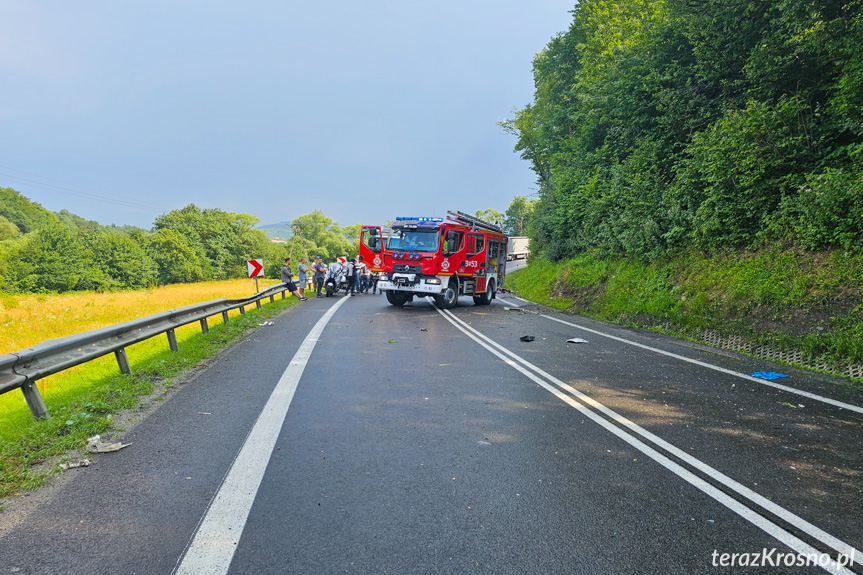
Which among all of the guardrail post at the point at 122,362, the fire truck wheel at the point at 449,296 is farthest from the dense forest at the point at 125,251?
the guardrail post at the point at 122,362

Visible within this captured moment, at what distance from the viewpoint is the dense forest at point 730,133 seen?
8.55 metres

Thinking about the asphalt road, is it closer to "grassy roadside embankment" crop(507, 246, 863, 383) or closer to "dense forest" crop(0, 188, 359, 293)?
"grassy roadside embankment" crop(507, 246, 863, 383)

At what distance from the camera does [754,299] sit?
8.90 metres

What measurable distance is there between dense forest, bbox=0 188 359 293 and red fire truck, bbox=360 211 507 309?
40.3 meters

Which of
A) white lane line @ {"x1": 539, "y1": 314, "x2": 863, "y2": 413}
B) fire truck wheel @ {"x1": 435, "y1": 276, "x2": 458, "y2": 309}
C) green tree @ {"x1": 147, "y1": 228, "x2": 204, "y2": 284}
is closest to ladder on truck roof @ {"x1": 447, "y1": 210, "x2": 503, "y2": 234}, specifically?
fire truck wheel @ {"x1": 435, "y1": 276, "x2": 458, "y2": 309}

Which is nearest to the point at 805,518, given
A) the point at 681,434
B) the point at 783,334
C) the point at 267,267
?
the point at 681,434

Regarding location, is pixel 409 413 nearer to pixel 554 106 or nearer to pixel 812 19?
pixel 812 19

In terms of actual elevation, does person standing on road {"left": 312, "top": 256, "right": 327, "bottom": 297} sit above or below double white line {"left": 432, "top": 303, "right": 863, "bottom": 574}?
above

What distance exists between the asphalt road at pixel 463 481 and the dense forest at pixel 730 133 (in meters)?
4.85

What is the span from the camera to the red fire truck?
50.9 feet

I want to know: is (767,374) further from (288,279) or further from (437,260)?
(288,279)

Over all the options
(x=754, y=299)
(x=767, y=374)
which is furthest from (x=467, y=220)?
(x=767, y=374)

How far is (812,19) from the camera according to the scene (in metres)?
8.88

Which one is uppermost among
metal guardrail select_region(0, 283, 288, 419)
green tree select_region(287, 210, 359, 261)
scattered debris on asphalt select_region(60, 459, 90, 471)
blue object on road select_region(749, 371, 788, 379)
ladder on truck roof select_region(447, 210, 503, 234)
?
green tree select_region(287, 210, 359, 261)
